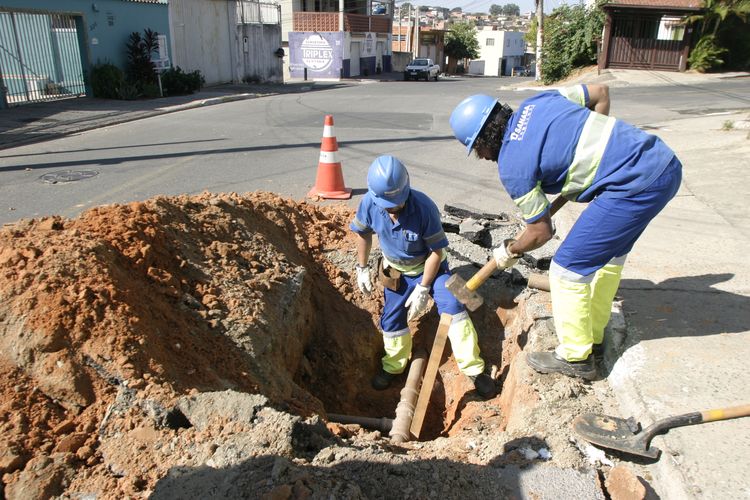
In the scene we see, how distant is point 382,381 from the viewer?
457 centimetres

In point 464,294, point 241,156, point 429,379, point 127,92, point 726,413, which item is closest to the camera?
point 726,413

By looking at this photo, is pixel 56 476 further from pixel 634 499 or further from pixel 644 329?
pixel 644 329

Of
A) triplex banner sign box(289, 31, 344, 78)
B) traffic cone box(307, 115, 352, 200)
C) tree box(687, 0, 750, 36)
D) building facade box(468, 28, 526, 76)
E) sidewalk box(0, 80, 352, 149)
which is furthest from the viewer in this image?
building facade box(468, 28, 526, 76)

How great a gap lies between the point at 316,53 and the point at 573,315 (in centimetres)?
3698

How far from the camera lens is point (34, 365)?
2613 mm

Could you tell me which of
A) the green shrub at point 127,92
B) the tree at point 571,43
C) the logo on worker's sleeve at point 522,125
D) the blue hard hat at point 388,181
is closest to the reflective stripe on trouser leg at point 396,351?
the blue hard hat at point 388,181

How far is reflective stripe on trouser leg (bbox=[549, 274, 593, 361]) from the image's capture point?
10.2 feet

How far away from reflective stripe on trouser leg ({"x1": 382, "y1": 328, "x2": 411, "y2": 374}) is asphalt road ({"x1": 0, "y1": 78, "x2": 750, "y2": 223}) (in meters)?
2.65

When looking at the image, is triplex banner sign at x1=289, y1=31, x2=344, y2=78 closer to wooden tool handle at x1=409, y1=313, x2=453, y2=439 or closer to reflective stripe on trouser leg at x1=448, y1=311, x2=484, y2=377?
reflective stripe on trouser leg at x1=448, y1=311, x2=484, y2=377

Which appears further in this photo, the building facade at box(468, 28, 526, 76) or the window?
the building facade at box(468, 28, 526, 76)

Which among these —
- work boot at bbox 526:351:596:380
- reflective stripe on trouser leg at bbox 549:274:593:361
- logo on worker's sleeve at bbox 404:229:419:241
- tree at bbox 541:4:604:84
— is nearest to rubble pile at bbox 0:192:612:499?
work boot at bbox 526:351:596:380

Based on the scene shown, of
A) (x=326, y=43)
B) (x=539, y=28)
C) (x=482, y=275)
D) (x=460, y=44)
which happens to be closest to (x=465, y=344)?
(x=482, y=275)

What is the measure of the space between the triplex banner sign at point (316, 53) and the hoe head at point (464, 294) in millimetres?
35497

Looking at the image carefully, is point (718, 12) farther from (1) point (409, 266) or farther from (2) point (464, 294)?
(2) point (464, 294)
